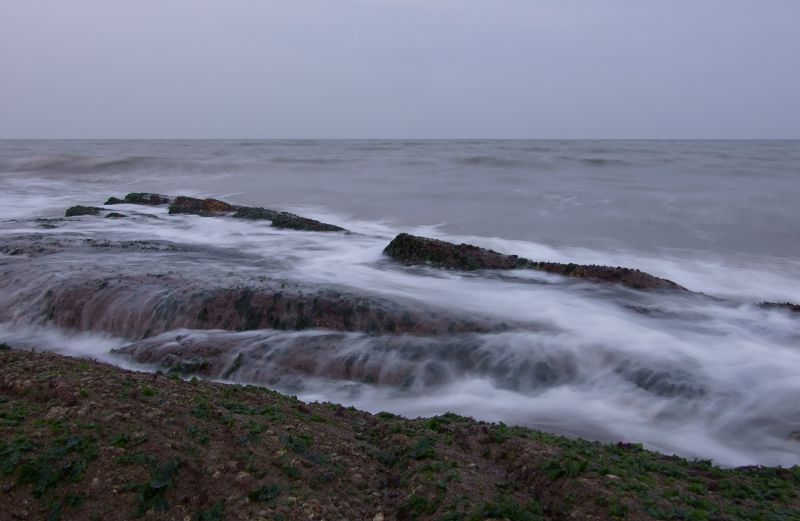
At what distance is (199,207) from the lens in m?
11.0

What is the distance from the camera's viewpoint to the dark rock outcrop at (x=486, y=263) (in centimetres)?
652

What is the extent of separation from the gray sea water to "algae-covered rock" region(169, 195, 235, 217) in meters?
0.54

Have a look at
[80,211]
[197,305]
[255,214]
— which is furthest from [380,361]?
[80,211]

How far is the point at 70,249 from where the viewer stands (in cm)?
706

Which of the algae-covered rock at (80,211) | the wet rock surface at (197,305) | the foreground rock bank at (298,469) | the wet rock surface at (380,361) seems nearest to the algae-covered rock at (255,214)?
the algae-covered rock at (80,211)

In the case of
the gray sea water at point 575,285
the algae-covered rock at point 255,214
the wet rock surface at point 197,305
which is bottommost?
the gray sea water at point 575,285

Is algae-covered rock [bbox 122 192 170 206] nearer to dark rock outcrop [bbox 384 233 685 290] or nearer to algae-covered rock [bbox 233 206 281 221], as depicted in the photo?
algae-covered rock [bbox 233 206 281 221]

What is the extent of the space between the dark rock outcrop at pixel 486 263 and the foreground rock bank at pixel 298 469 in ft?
12.2

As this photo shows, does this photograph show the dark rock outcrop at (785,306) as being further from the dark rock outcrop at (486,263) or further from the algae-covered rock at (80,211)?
the algae-covered rock at (80,211)

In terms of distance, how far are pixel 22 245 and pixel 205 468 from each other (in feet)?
19.7

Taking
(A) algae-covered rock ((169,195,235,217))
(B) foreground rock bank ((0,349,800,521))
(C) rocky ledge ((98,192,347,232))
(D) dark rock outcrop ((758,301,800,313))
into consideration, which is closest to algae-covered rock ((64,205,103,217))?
(C) rocky ledge ((98,192,347,232))

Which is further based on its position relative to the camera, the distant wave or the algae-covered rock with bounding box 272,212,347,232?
the distant wave

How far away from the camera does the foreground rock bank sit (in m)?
2.14

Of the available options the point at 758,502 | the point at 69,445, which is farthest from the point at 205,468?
the point at 758,502
